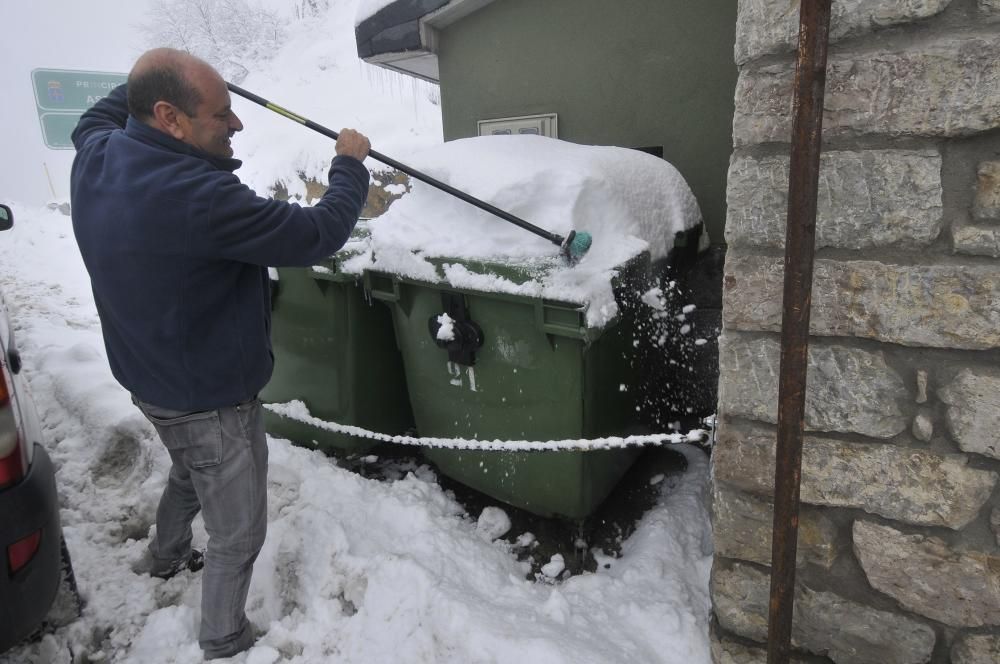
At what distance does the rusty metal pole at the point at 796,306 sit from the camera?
1.30 m

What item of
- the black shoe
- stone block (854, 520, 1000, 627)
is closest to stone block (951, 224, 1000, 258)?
stone block (854, 520, 1000, 627)

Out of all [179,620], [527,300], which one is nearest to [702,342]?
[527,300]

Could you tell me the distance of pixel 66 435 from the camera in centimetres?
339

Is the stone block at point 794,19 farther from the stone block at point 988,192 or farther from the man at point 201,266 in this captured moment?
the man at point 201,266

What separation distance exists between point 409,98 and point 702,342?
22752 millimetres

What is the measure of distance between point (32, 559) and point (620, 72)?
4.37 meters

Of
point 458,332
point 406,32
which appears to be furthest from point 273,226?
point 406,32

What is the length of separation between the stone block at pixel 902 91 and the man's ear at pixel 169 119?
157cm

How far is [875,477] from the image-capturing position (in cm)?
152

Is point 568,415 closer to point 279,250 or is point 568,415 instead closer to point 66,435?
point 279,250

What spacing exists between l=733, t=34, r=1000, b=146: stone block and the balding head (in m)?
1.54

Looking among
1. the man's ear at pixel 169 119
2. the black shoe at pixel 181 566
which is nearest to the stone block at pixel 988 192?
the man's ear at pixel 169 119

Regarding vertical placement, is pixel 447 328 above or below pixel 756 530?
above

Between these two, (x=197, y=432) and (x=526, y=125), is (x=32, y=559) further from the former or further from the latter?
(x=526, y=125)
